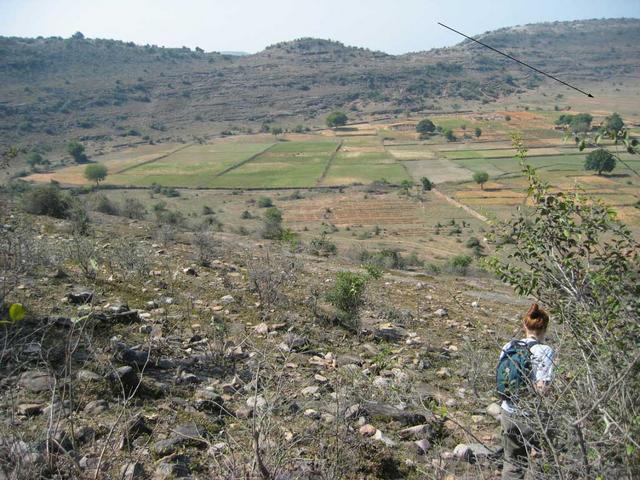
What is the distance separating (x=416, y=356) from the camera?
270 inches

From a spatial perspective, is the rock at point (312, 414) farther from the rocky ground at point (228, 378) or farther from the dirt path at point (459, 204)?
the dirt path at point (459, 204)

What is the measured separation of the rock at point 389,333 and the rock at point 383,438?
9.78 ft

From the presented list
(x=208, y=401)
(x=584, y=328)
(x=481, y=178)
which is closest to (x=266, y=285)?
(x=208, y=401)

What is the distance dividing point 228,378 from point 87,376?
140cm

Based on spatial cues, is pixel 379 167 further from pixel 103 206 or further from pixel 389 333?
pixel 389 333

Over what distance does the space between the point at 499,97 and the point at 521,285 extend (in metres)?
118

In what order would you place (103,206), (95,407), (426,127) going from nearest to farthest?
(95,407) → (103,206) → (426,127)

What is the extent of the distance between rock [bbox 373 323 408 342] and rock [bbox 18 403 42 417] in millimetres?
4646

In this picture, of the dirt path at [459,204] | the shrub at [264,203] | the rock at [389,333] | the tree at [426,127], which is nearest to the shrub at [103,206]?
the rock at [389,333]

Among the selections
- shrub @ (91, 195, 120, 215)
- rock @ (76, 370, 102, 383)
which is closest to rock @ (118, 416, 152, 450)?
rock @ (76, 370, 102, 383)

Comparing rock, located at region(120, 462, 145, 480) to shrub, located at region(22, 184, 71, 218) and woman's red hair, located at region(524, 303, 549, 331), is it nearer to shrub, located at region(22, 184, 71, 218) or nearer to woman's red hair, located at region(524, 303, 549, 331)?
woman's red hair, located at region(524, 303, 549, 331)

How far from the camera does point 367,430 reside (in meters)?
4.45

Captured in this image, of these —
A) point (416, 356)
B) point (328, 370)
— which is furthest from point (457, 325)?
point (328, 370)

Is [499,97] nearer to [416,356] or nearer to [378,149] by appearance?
[378,149]
